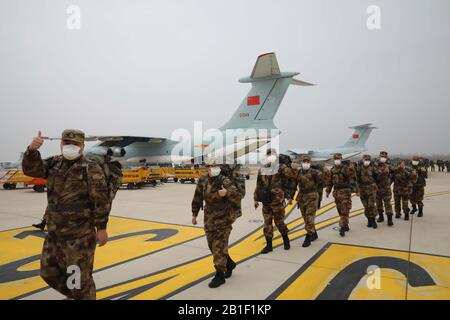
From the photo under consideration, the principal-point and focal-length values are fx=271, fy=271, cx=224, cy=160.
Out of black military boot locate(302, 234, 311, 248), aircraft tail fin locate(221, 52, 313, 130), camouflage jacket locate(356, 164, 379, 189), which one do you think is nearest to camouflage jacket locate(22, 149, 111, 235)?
black military boot locate(302, 234, 311, 248)

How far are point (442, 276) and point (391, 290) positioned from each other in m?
1.14

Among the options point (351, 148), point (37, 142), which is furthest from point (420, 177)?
point (351, 148)

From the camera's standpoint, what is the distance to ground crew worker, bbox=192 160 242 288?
3867mm

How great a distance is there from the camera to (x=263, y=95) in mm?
16594

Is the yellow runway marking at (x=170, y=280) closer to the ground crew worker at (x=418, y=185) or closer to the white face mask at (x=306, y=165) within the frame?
the white face mask at (x=306, y=165)

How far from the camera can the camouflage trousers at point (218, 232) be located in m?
3.90

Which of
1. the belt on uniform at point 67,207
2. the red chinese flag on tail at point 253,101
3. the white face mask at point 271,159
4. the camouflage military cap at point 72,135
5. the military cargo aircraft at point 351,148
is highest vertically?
the red chinese flag on tail at point 253,101

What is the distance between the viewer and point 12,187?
60.2ft

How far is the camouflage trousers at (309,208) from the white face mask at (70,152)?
460 centimetres

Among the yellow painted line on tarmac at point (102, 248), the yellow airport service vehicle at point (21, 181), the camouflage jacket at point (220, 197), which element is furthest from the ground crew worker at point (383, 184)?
the yellow airport service vehicle at point (21, 181)

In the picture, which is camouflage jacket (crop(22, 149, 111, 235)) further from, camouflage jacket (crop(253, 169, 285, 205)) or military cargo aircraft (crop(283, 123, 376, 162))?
military cargo aircraft (crop(283, 123, 376, 162))

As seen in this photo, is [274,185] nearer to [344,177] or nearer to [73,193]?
[344,177]
